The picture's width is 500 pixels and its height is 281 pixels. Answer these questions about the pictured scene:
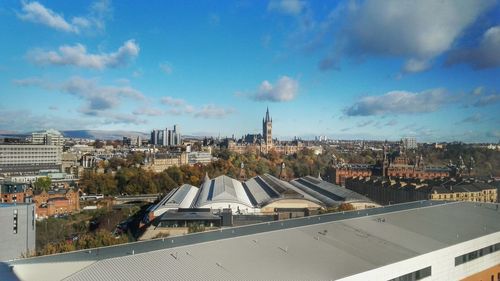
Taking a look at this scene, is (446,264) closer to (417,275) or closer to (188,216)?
(417,275)

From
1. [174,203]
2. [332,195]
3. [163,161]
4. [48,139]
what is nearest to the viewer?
[174,203]

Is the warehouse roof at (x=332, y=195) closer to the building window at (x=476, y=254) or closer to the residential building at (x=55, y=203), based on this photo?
the building window at (x=476, y=254)

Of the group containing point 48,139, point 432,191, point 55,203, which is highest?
point 48,139

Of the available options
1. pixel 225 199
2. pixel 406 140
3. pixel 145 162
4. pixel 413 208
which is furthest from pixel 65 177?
pixel 406 140

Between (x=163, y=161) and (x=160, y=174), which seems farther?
(x=163, y=161)

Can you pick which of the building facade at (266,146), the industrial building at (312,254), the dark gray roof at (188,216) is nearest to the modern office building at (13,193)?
the dark gray roof at (188,216)

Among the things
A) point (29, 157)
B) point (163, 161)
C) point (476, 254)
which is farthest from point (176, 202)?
point (29, 157)

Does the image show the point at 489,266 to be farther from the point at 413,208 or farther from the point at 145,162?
the point at 145,162
